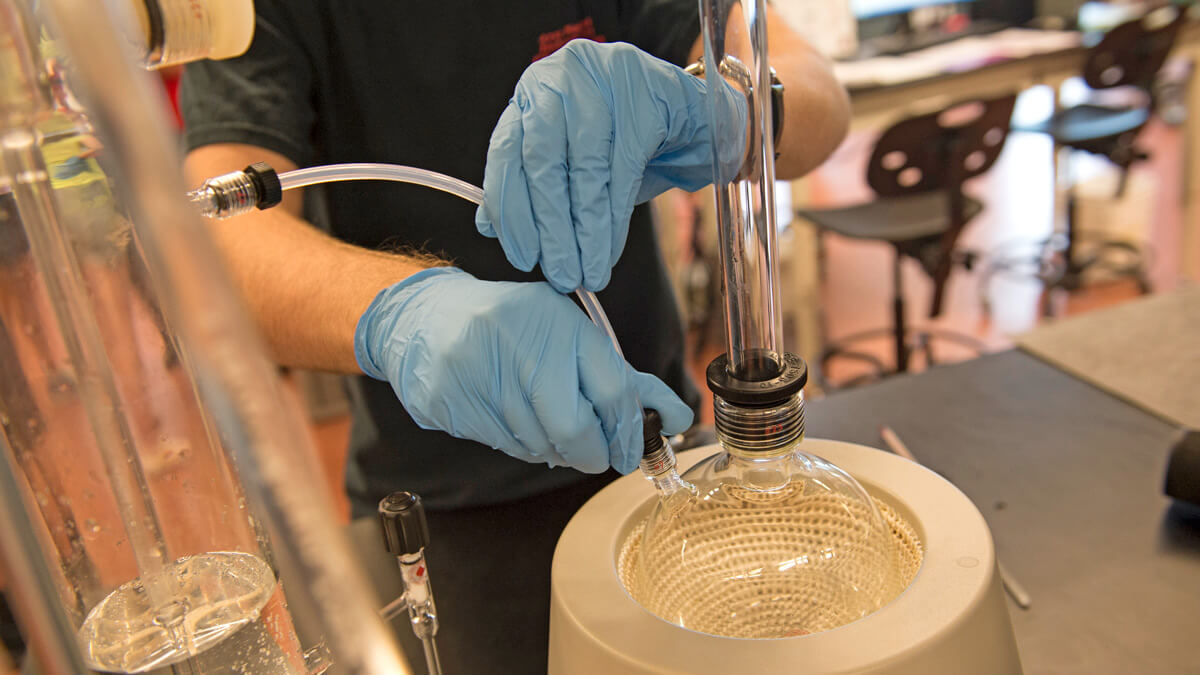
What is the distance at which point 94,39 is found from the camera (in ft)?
0.77

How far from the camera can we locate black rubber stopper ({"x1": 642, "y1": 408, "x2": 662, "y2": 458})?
63cm

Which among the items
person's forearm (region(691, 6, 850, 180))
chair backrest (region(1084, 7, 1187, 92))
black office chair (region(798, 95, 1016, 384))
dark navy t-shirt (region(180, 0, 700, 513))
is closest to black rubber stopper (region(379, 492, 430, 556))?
dark navy t-shirt (region(180, 0, 700, 513))

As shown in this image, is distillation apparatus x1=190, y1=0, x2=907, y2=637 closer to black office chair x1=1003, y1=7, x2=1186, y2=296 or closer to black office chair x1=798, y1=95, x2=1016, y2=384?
black office chair x1=798, y1=95, x2=1016, y2=384

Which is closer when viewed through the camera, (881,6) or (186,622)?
(186,622)

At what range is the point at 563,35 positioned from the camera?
91 centimetres

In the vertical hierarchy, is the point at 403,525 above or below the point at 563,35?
below

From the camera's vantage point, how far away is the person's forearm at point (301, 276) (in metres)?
0.80

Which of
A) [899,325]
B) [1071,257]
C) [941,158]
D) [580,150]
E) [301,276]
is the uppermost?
[580,150]

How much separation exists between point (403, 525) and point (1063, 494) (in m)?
0.74

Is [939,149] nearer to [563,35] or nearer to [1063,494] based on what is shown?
[1063,494]

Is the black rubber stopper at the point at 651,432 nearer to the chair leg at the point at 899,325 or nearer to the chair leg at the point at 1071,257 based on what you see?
the chair leg at the point at 899,325

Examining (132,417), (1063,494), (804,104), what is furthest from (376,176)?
(1063,494)

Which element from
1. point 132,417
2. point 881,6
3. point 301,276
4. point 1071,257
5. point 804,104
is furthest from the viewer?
point 881,6

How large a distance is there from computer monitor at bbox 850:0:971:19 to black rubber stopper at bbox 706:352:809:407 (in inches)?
134
